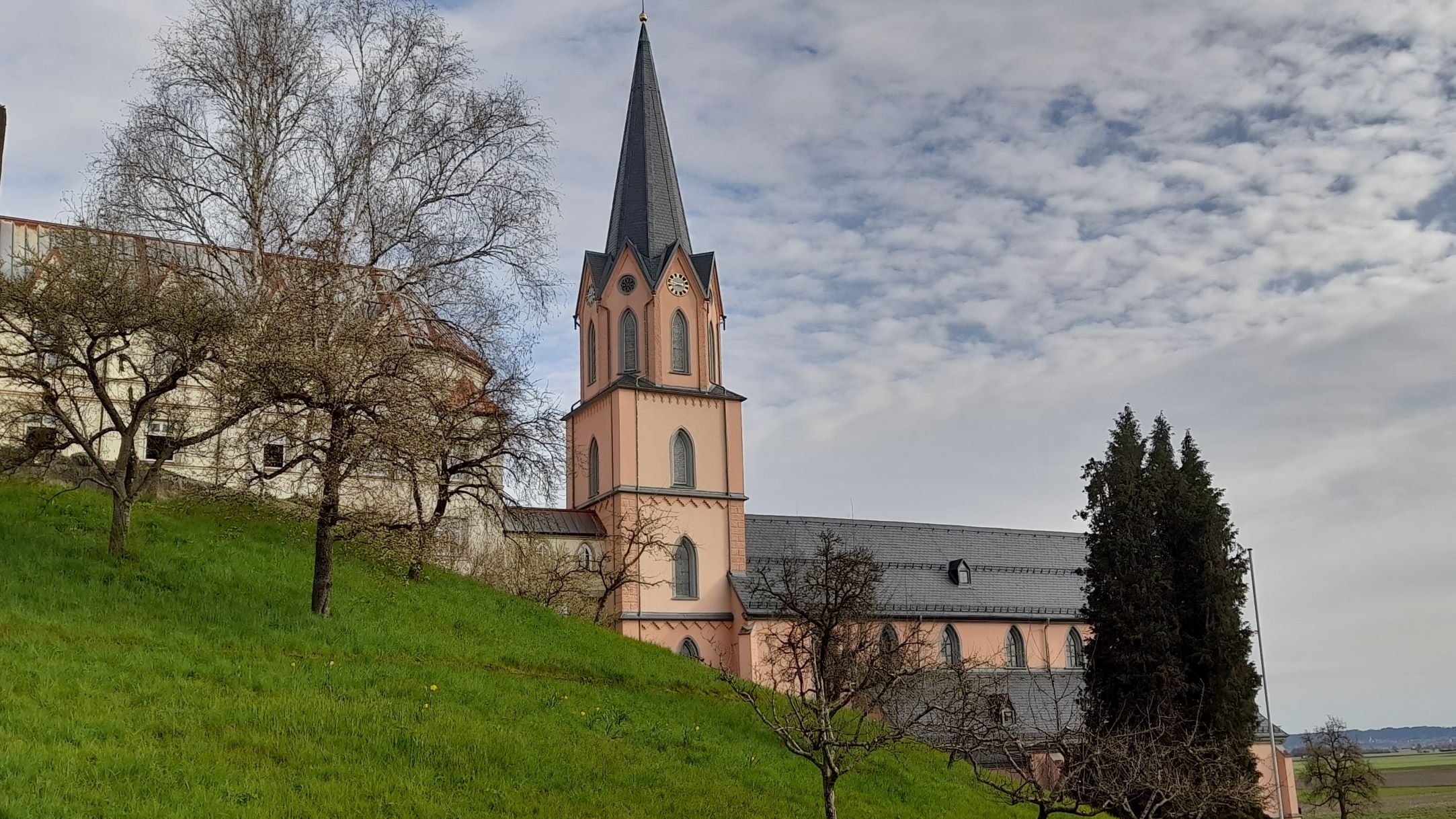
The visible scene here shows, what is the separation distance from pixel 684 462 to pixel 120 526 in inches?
984

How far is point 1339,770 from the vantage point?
47.6 metres

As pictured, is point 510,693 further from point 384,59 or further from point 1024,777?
point 384,59

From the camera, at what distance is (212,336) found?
2045 cm

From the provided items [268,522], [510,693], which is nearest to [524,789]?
[510,693]

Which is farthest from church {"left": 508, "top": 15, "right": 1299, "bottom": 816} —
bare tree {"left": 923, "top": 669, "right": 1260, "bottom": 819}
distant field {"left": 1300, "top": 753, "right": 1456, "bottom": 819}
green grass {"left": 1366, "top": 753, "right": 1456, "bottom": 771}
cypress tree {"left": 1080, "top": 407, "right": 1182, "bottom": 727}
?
green grass {"left": 1366, "top": 753, "right": 1456, "bottom": 771}

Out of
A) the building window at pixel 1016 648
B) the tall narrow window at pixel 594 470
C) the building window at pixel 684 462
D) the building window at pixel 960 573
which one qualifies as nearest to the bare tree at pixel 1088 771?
the building window at pixel 684 462

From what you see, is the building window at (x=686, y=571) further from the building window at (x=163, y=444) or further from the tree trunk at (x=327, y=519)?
the tree trunk at (x=327, y=519)

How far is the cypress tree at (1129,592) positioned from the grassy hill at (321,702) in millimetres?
13204

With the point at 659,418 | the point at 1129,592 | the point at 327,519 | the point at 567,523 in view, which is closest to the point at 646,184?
the point at 659,418

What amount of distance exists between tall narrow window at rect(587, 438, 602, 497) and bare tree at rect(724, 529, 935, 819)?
6.73 meters

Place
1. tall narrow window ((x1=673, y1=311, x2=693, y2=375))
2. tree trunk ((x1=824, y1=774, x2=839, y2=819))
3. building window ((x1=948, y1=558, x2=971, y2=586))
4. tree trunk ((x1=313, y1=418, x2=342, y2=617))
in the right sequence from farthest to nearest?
building window ((x1=948, y1=558, x2=971, y2=586)) < tall narrow window ((x1=673, y1=311, x2=693, y2=375)) < tree trunk ((x1=313, y1=418, x2=342, y2=617)) < tree trunk ((x1=824, y1=774, x2=839, y2=819))

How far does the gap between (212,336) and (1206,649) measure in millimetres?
26270

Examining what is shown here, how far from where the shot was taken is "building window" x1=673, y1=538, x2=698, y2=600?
4300 centimetres

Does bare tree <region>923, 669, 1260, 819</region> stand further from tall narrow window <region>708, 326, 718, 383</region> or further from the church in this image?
tall narrow window <region>708, 326, 718, 383</region>
